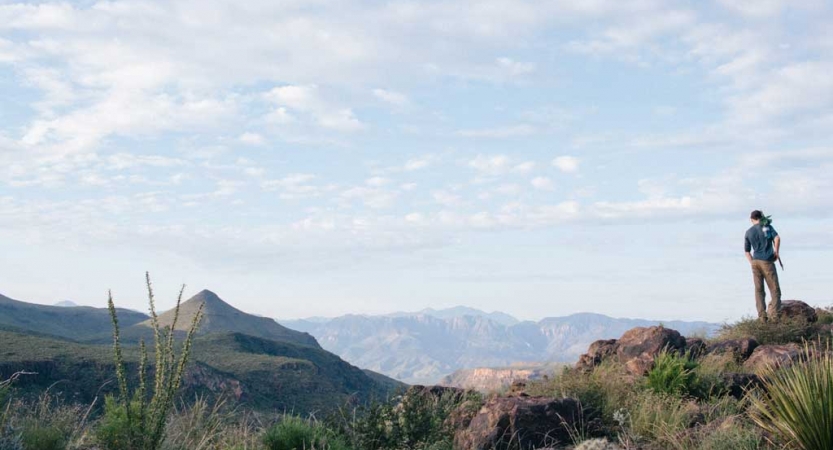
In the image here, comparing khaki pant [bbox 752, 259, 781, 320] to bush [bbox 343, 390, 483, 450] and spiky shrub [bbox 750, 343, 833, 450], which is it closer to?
spiky shrub [bbox 750, 343, 833, 450]

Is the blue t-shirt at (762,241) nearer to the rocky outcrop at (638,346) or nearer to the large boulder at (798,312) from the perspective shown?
the large boulder at (798,312)

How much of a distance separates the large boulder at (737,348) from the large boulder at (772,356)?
39 centimetres

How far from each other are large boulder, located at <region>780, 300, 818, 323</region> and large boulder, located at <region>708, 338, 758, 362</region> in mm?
3729

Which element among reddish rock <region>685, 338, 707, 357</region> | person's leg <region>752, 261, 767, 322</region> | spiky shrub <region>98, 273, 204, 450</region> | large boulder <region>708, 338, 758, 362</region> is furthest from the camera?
person's leg <region>752, 261, 767, 322</region>

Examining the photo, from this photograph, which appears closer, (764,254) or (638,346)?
(638,346)

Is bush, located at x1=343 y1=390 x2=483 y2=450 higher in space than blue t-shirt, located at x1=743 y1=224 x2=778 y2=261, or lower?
lower

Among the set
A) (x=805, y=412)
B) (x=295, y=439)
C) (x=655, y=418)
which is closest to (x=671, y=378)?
(x=655, y=418)

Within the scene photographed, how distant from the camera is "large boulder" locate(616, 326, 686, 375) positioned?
13.0 m

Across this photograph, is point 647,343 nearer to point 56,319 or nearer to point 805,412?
point 805,412

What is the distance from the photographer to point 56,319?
58.2 meters

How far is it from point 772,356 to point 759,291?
17.0ft

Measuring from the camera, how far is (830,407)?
768 centimetres

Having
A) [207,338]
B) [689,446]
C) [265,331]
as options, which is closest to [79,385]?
[207,338]

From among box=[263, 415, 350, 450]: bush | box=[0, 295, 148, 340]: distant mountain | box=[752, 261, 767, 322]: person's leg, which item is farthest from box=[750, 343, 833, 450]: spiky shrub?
box=[0, 295, 148, 340]: distant mountain
